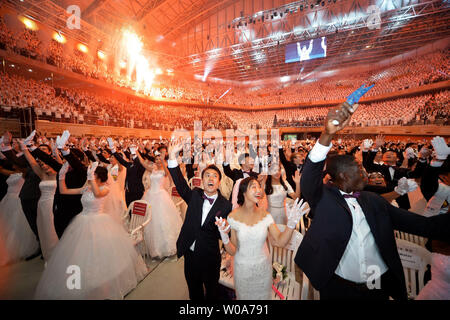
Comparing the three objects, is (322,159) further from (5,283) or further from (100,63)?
(100,63)

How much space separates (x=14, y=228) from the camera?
4.18 meters

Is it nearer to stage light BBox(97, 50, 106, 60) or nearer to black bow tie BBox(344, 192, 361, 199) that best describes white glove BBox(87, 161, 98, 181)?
black bow tie BBox(344, 192, 361, 199)

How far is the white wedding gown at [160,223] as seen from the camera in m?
4.13

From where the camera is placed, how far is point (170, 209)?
15.1 ft

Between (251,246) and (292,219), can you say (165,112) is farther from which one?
(292,219)

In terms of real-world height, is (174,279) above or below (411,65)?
below

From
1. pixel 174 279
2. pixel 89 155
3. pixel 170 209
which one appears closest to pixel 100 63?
pixel 89 155

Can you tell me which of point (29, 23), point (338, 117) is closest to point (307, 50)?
point (338, 117)

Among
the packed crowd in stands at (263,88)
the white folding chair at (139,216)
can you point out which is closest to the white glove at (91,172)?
the white folding chair at (139,216)

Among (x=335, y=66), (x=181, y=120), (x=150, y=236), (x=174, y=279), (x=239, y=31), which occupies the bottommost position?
(x=174, y=279)

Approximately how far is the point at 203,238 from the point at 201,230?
10cm

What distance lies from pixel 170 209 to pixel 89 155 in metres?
3.67

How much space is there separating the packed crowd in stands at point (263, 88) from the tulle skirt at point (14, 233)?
1250cm

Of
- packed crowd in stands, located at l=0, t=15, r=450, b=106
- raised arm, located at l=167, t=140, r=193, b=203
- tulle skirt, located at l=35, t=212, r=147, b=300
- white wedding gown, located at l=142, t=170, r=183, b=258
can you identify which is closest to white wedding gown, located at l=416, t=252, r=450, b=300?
raised arm, located at l=167, t=140, r=193, b=203
